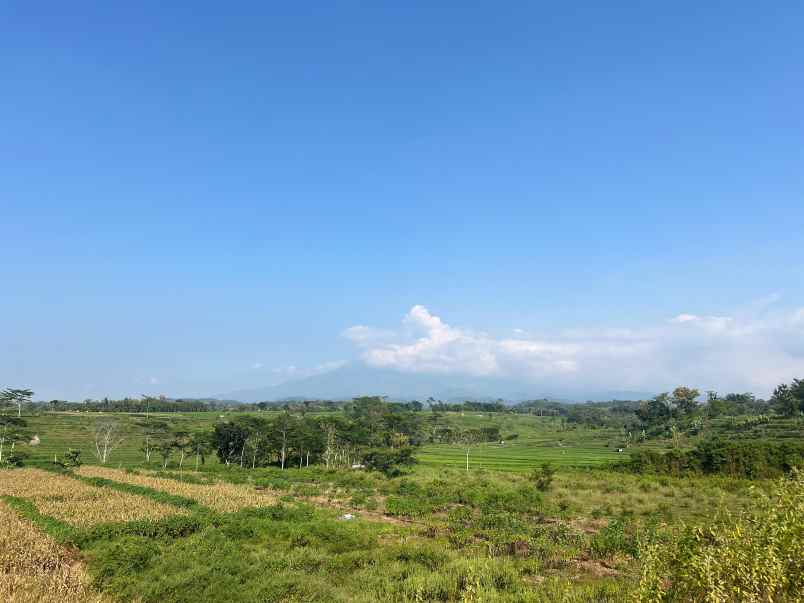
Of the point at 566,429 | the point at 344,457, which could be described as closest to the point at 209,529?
the point at 344,457

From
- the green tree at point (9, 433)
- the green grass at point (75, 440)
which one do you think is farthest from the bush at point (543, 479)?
the green tree at point (9, 433)

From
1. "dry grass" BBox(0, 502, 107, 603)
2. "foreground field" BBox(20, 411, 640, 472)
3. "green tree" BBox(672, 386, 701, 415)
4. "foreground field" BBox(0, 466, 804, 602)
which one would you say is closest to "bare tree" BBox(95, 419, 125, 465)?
"foreground field" BBox(20, 411, 640, 472)

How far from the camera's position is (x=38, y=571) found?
13.4 m

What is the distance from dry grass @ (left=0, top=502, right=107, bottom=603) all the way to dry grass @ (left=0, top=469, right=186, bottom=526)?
3292 mm

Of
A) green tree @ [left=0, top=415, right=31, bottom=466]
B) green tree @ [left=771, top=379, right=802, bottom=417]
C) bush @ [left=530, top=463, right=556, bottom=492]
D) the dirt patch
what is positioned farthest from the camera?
green tree @ [left=771, top=379, right=802, bottom=417]

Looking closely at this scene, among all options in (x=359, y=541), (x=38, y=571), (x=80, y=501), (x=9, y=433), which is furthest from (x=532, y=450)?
(x=38, y=571)

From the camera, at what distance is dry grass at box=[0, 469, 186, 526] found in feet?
72.2

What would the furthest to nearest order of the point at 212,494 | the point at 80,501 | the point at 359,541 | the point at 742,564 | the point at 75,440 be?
the point at 75,440
the point at 212,494
the point at 80,501
the point at 359,541
the point at 742,564

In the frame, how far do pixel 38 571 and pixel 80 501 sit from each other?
1575cm

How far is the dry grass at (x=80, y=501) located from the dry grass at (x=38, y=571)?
3292 mm

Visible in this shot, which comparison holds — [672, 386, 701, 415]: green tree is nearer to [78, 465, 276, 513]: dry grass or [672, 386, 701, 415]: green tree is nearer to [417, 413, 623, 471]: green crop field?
[417, 413, 623, 471]: green crop field

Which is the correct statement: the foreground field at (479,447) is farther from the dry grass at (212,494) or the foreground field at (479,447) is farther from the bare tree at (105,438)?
the dry grass at (212,494)

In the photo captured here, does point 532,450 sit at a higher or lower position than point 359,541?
lower

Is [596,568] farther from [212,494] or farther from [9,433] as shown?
[9,433]
